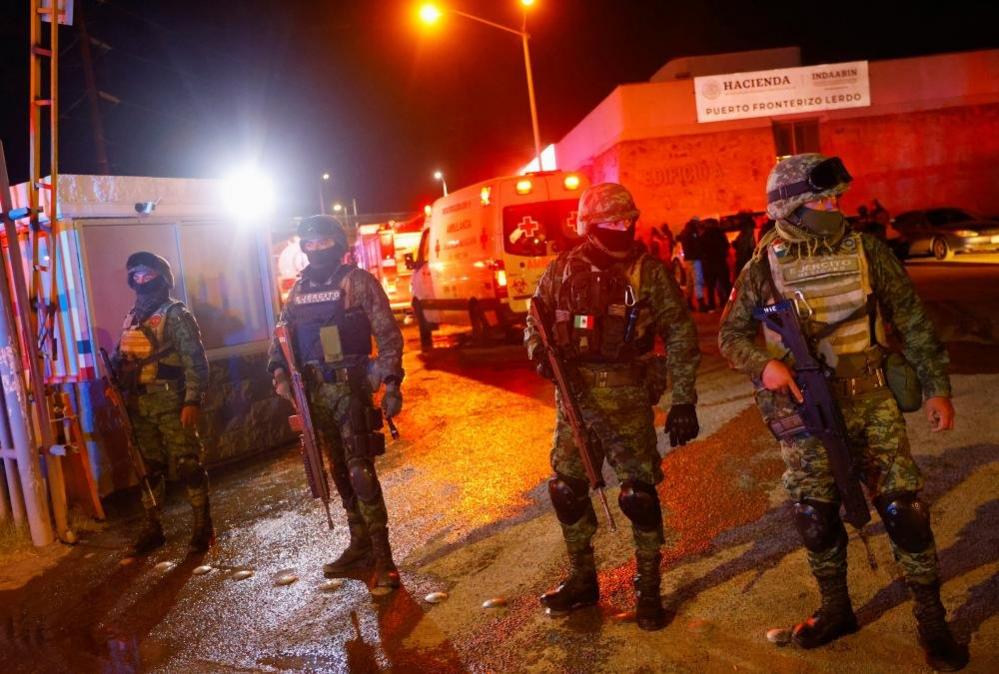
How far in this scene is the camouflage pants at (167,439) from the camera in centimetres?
568

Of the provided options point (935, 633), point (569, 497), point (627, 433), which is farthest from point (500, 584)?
point (935, 633)

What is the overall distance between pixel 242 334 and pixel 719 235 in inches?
368

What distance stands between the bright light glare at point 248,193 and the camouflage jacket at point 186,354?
3.08m

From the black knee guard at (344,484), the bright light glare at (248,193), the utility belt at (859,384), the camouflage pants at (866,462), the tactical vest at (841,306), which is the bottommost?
the black knee guard at (344,484)

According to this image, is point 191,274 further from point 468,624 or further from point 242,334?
point 468,624

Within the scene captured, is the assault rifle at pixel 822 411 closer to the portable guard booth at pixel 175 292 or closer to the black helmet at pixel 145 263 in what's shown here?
the black helmet at pixel 145 263

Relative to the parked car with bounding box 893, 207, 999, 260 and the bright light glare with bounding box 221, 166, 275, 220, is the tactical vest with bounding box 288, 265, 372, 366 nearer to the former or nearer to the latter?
the bright light glare with bounding box 221, 166, 275, 220

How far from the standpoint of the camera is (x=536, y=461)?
22.3 ft

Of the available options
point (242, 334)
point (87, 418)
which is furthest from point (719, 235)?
point (87, 418)

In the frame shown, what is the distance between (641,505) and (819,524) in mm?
741

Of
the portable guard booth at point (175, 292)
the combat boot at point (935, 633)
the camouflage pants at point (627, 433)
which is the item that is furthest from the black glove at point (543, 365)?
the portable guard booth at point (175, 292)

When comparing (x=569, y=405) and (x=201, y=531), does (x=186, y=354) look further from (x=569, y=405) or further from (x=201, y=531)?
(x=569, y=405)

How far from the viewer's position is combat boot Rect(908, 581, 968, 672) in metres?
3.00

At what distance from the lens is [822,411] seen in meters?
A: 3.13
